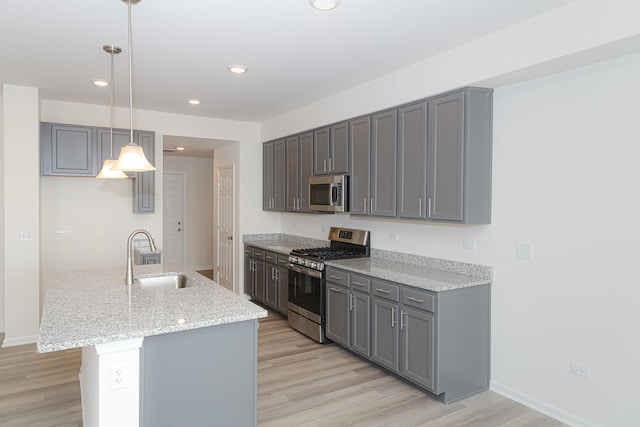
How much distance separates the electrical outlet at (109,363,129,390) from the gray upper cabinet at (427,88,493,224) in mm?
2470

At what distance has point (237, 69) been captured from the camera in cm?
372

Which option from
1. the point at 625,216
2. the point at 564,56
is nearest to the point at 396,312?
the point at 625,216

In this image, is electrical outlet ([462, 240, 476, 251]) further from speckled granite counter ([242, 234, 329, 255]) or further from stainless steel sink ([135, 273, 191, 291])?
stainless steel sink ([135, 273, 191, 291])

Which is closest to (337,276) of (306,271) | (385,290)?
(306,271)

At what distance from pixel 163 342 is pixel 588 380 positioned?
272cm

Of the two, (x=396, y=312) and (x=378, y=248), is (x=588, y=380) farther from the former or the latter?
(x=378, y=248)

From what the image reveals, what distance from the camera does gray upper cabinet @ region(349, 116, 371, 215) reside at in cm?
411

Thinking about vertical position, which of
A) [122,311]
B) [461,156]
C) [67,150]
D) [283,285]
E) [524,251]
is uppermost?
[67,150]

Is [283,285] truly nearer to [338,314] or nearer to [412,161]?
[338,314]

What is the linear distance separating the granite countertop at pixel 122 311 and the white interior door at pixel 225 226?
3.42 meters

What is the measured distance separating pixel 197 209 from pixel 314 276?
209 inches

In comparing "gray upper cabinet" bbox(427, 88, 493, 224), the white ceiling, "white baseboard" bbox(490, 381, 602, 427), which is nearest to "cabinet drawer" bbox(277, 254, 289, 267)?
the white ceiling

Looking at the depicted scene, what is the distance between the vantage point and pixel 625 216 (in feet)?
8.40

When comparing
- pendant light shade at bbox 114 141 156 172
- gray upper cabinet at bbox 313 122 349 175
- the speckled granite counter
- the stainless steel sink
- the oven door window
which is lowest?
the oven door window
